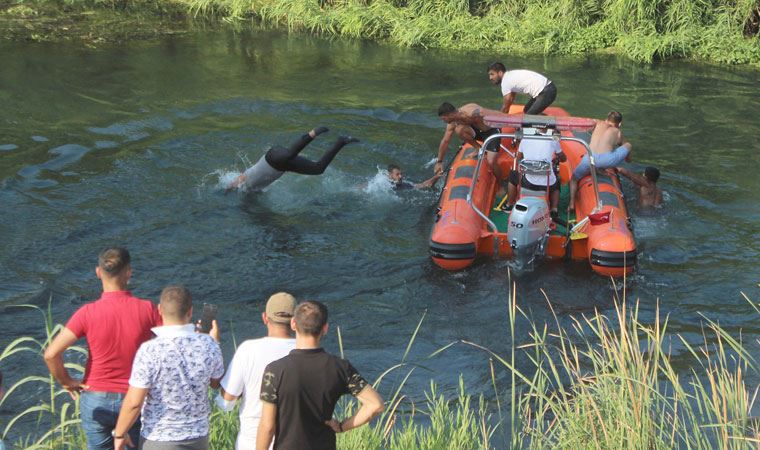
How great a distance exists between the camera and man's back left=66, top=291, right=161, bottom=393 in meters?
4.39

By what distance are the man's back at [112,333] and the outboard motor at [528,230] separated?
4.67m

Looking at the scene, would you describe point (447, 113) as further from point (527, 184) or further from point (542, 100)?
point (542, 100)

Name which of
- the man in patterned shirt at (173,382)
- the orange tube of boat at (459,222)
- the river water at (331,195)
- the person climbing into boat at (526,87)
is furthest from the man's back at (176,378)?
the person climbing into boat at (526,87)

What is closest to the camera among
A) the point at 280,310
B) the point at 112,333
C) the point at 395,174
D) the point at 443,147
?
the point at 280,310

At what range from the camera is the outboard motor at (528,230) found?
852cm

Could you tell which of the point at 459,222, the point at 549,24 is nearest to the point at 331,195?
the point at 459,222

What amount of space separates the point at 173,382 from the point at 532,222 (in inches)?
196

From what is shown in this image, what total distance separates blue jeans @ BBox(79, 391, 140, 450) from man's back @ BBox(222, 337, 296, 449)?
1.95 ft

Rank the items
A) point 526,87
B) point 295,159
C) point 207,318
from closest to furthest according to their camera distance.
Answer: point 207,318, point 295,159, point 526,87

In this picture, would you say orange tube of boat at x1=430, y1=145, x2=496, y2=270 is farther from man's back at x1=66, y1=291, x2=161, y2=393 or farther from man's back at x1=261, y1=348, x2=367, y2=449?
man's back at x1=261, y1=348, x2=367, y2=449

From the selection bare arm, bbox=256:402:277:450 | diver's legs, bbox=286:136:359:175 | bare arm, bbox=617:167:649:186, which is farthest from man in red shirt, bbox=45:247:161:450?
bare arm, bbox=617:167:649:186

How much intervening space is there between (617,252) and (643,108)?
6700 millimetres

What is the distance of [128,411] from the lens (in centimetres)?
417

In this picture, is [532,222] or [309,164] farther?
[309,164]
